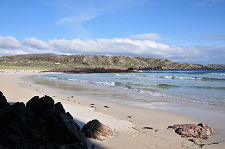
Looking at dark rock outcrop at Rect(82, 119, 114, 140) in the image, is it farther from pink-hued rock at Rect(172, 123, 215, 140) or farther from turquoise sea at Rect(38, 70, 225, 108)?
turquoise sea at Rect(38, 70, 225, 108)

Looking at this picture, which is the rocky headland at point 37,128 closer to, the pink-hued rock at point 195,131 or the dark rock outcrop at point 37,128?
the dark rock outcrop at point 37,128

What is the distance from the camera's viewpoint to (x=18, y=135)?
164 inches

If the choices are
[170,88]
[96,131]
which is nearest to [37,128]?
[96,131]

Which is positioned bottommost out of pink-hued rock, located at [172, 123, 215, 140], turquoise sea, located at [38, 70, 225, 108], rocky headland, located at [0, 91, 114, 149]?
turquoise sea, located at [38, 70, 225, 108]

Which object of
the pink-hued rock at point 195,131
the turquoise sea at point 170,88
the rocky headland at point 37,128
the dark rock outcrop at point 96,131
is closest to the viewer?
the rocky headland at point 37,128

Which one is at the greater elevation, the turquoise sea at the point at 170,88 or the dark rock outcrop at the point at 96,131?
the dark rock outcrop at the point at 96,131

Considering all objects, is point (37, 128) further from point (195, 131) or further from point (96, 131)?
point (195, 131)

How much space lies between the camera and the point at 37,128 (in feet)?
15.0

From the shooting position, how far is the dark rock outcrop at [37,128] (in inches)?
155

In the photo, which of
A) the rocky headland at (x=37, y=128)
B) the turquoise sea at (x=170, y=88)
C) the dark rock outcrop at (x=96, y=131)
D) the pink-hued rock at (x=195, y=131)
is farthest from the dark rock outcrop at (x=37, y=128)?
the turquoise sea at (x=170, y=88)

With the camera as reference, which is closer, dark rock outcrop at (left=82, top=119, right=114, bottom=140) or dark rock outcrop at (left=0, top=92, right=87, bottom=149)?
dark rock outcrop at (left=0, top=92, right=87, bottom=149)

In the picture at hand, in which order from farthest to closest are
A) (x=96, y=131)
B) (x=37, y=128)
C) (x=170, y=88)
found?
1. (x=170, y=88)
2. (x=96, y=131)
3. (x=37, y=128)

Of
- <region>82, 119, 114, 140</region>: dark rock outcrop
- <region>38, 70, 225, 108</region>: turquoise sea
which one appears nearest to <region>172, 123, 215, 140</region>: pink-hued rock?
<region>82, 119, 114, 140</region>: dark rock outcrop

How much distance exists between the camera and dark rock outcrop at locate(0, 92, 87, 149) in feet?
12.9
